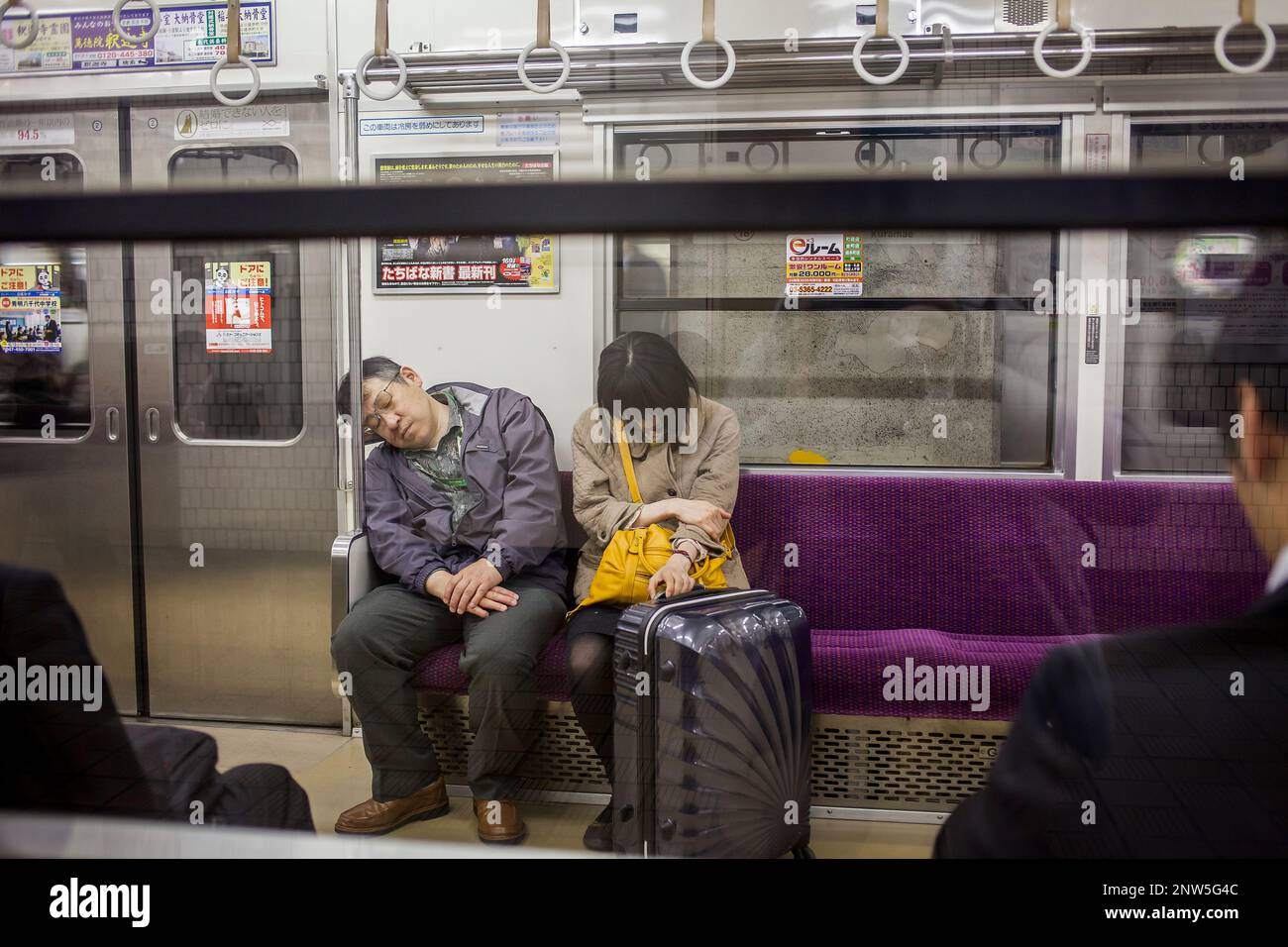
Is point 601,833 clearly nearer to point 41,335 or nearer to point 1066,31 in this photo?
point 41,335

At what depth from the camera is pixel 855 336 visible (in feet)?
7.18

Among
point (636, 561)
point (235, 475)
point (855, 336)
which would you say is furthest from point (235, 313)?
point (855, 336)

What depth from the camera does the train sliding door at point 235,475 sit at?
172cm

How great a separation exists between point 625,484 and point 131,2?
1.63 m

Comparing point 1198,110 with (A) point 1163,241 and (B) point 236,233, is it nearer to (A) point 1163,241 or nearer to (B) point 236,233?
(A) point 1163,241

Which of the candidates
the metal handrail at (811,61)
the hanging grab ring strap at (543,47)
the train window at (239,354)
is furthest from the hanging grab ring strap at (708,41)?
the train window at (239,354)

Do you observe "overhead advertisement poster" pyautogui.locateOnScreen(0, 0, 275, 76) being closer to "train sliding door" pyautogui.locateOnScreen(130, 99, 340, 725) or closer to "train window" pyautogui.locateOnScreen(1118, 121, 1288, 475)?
"train sliding door" pyautogui.locateOnScreen(130, 99, 340, 725)

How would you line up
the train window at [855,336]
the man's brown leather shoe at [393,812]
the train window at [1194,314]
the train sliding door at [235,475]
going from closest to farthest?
the train window at [1194,314] → the man's brown leather shoe at [393,812] → the train sliding door at [235,475] → the train window at [855,336]

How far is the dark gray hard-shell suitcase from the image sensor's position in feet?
5.21

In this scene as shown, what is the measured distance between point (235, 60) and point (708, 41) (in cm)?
123

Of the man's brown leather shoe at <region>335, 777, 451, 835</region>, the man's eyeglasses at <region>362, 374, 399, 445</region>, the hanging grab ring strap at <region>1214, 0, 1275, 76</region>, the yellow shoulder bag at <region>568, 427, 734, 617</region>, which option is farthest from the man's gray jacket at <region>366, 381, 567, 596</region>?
the hanging grab ring strap at <region>1214, 0, 1275, 76</region>

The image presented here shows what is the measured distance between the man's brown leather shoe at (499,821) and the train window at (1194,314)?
1.31m

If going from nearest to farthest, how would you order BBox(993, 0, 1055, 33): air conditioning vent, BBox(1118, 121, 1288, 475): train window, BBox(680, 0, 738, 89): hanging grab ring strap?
BBox(1118, 121, 1288, 475): train window, BBox(680, 0, 738, 89): hanging grab ring strap, BBox(993, 0, 1055, 33): air conditioning vent

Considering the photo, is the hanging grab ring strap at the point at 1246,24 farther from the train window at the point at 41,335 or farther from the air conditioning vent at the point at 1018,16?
the train window at the point at 41,335
